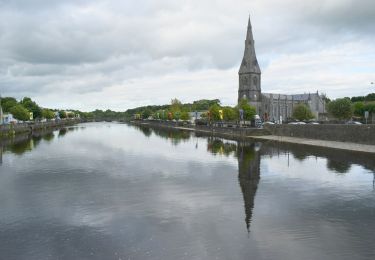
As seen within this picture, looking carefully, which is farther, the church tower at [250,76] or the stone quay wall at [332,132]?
the church tower at [250,76]

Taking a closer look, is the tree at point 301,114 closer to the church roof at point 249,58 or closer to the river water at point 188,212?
the church roof at point 249,58

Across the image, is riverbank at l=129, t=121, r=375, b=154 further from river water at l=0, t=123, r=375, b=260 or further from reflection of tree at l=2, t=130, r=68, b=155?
reflection of tree at l=2, t=130, r=68, b=155

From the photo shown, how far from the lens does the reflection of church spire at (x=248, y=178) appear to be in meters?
26.5

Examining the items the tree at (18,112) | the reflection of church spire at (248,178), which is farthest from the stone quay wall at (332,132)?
the tree at (18,112)

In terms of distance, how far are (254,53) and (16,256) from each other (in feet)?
579

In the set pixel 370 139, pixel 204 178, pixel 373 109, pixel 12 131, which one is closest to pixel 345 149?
pixel 370 139

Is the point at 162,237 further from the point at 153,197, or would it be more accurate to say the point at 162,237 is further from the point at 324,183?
the point at 324,183

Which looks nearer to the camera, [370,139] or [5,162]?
[5,162]

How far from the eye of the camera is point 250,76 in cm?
18475

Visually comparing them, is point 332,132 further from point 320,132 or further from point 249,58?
point 249,58

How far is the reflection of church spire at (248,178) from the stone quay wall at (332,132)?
21056 millimetres

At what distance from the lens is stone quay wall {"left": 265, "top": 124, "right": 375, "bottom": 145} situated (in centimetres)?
6606

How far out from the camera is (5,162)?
51.9 meters

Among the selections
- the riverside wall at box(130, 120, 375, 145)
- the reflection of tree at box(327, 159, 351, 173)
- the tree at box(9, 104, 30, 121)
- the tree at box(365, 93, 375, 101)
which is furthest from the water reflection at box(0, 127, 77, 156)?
the tree at box(365, 93, 375, 101)
